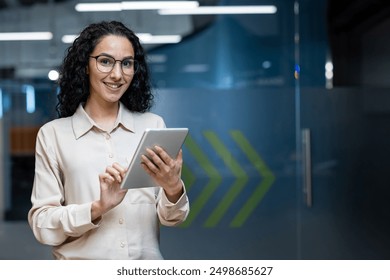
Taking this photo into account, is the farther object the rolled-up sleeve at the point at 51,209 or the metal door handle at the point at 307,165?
the metal door handle at the point at 307,165

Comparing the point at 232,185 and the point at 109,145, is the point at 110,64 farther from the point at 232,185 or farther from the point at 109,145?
the point at 232,185

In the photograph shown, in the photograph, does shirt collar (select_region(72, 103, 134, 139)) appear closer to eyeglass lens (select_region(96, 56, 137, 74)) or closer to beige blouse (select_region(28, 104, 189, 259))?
beige blouse (select_region(28, 104, 189, 259))

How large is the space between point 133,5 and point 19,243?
5.05 ft

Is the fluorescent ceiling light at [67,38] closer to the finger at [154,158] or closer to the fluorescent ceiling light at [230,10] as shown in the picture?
the fluorescent ceiling light at [230,10]

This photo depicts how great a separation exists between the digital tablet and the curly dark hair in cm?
28

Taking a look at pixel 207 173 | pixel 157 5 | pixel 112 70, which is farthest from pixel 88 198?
pixel 157 5

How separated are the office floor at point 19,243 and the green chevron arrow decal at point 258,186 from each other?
1140 millimetres

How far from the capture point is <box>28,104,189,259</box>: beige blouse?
182cm

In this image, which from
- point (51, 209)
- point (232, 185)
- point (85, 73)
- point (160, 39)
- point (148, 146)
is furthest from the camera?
point (232, 185)

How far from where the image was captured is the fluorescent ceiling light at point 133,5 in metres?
3.93

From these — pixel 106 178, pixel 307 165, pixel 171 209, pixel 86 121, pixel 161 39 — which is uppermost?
pixel 161 39

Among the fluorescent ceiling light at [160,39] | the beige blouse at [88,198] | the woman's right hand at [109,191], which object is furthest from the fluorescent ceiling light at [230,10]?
the woman's right hand at [109,191]

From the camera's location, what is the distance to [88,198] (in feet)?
6.06

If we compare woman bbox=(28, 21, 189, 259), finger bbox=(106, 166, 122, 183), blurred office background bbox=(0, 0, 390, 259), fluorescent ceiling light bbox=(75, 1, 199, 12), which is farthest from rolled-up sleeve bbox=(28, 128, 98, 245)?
fluorescent ceiling light bbox=(75, 1, 199, 12)
